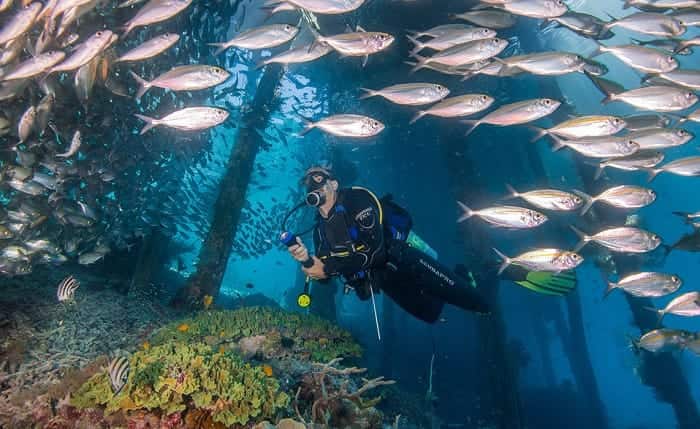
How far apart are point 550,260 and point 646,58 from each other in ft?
10.8

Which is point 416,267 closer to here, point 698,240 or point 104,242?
point 698,240

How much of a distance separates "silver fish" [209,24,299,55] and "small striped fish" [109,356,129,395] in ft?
13.5

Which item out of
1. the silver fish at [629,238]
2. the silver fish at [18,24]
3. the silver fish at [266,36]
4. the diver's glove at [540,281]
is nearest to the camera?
the silver fish at [18,24]

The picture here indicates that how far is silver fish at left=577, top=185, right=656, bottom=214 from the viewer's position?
5617 millimetres

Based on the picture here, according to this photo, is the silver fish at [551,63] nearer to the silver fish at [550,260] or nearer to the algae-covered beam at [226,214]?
the silver fish at [550,260]

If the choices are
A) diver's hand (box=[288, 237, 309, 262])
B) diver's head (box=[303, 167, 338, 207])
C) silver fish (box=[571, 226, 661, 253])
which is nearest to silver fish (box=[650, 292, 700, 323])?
silver fish (box=[571, 226, 661, 253])

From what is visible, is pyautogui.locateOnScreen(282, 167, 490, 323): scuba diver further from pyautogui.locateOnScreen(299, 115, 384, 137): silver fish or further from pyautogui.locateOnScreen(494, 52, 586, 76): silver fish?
pyautogui.locateOnScreen(494, 52, 586, 76): silver fish

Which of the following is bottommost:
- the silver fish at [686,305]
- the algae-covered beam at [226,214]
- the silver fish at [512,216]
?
→ the algae-covered beam at [226,214]

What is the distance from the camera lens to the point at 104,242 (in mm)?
8734

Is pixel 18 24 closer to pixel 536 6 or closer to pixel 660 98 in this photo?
pixel 536 6

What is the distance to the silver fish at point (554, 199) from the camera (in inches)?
209

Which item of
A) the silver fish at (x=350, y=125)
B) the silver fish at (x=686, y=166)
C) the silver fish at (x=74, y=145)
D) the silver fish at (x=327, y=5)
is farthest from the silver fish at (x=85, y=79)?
the silver fish at (x=686, y=166)

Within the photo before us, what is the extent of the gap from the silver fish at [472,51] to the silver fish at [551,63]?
1.10 feet

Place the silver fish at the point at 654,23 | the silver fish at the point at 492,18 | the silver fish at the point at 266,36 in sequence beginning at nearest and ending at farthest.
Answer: the silver fish at the point at 266,36 → the silver fish at the point at 654,23 → the silver fish at the point at 492,18
